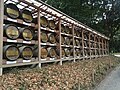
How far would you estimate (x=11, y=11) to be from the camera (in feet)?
18.0

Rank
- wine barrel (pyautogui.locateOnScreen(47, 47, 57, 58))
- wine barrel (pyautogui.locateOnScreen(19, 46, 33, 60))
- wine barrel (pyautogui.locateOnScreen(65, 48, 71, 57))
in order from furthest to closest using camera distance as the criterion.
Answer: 1. wine barrel (pyautogui.locateOnScreen(65, 48, 71, 57))
2. wine barrel (pyautogui.locateOnScreen(47, 47, 57, 58))
3. wine barrel (pyautogui.locateOnScreen(19, 46, 33, 60))

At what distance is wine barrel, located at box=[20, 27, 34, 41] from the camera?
591cm

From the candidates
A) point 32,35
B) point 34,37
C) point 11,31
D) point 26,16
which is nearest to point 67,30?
point 34,37

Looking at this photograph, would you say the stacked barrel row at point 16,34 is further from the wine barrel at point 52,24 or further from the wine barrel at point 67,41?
the wine barrel at point 67,41

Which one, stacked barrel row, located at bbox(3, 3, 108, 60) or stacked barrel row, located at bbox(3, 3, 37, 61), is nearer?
stacked barrel row, located at bbox(3, 3, 37, 61)

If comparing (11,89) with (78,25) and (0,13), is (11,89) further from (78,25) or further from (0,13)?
(78,25)

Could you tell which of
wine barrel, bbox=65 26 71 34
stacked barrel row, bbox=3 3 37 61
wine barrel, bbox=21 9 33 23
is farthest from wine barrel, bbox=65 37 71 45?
wine barrel, bbox=21 9 33 23

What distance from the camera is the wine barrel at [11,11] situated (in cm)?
537

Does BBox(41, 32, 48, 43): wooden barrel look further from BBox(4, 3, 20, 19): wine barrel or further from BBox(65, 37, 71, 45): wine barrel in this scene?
BBox(65, 37, 71, 45): wine barrel

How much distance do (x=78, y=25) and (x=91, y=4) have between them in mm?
10556

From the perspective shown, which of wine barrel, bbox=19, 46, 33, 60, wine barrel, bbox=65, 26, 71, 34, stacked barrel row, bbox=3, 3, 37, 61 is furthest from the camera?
wine barrel, bbox=65, 26, 71, 34

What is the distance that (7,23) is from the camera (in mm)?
5781

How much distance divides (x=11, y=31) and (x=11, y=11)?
58cm

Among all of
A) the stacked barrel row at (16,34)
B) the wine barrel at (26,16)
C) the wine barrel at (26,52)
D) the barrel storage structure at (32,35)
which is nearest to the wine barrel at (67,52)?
the barrel storage structure at (32,35)
